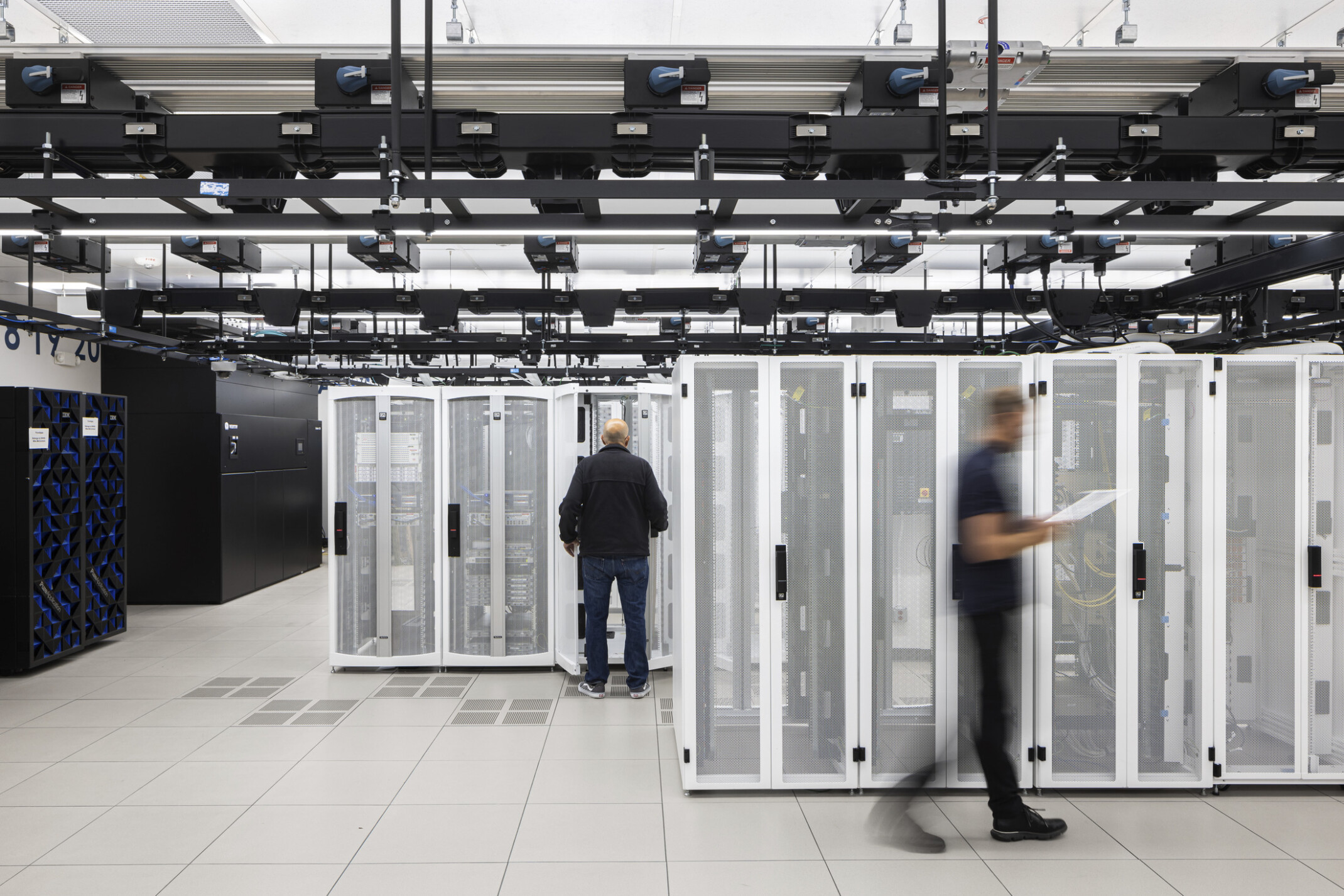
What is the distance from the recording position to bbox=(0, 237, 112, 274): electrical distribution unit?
16.0ft

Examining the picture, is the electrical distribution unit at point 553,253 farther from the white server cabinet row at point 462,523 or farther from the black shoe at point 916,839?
the black shoe at point 916,839

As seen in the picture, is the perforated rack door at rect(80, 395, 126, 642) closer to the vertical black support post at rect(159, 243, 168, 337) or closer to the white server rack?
the vertical black support post at rect(159, 243, 168, 337)

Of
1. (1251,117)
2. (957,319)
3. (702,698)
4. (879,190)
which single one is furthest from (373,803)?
Result: (957,319)

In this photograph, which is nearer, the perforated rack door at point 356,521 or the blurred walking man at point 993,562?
the blurred walking man at point 993,562

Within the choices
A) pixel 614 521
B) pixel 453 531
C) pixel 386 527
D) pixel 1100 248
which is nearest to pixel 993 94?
pixel 1100 248

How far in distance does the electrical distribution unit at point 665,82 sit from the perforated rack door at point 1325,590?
335 centimetres

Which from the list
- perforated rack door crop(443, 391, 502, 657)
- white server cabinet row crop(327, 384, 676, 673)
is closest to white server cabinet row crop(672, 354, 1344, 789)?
white server cabinet row crop(327, 384, 676, 673)

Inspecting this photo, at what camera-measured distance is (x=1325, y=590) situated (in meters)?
3.92

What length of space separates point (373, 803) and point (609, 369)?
8.60m

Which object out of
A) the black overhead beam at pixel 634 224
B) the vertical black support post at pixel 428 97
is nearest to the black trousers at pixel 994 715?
the black overhead beam at pixel 634 224

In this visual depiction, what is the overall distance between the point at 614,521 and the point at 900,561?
1.90 metres

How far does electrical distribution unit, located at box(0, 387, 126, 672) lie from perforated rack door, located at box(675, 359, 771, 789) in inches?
217

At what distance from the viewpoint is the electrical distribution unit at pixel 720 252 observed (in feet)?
15.9

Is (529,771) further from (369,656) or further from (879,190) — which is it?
(879,190)
